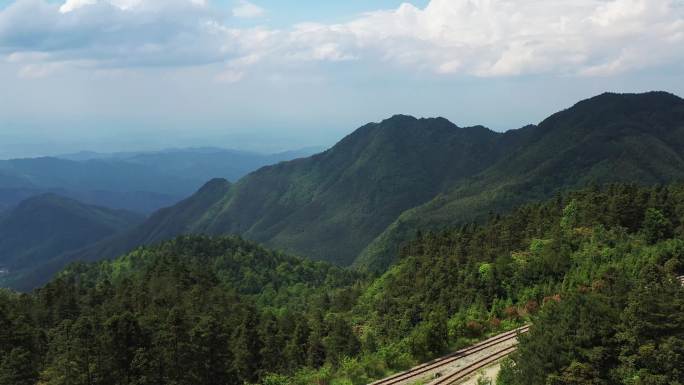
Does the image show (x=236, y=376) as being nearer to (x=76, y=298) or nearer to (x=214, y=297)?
(x=214, y=297)

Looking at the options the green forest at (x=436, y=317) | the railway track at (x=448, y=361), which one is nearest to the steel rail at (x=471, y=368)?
the railway track at (x=448, y=361)

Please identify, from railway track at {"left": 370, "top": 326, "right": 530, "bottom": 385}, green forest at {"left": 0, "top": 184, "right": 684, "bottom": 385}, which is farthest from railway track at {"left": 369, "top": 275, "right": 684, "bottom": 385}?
green forest at {"left": 0, "top": 184, "right": 684, "bottom": 385}

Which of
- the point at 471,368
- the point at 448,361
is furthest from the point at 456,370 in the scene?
the point at 448,361

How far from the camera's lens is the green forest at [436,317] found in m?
27.4

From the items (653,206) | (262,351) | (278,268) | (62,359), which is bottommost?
(278,268)

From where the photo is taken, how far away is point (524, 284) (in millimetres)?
58031

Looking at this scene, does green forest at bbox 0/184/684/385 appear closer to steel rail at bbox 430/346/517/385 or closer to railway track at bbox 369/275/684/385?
railway track at bbox 369/275/684/385

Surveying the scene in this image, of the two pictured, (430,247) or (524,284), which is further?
(430,247)

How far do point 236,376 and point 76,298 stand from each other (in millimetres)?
40731

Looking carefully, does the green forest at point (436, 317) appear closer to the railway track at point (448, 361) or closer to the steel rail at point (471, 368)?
the railway track at point (448, 361)

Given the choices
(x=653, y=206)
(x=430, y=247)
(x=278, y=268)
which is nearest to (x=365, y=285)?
(x=430, y=247)

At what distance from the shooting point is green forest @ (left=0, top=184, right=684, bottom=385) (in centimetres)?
2742

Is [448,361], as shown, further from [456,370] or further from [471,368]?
[471,368]

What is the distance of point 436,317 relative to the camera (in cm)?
4197
